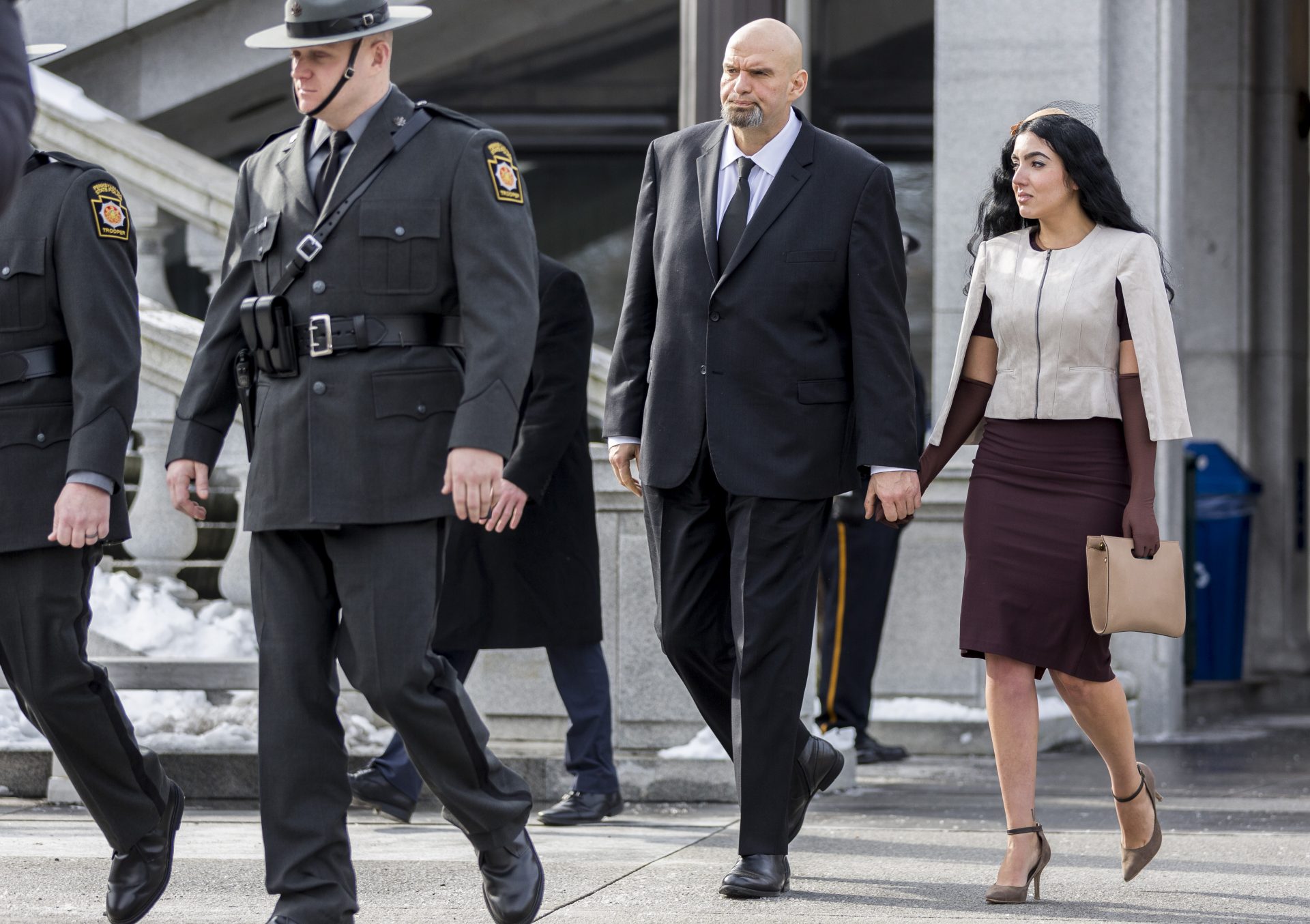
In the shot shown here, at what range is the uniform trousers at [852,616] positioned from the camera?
7.89 meters

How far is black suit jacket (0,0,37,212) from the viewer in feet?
7.92

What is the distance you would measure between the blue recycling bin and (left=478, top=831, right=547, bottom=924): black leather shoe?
694 centimetres

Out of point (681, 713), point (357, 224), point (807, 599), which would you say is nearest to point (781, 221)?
point (807, 599)

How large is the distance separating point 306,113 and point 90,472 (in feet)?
2.86

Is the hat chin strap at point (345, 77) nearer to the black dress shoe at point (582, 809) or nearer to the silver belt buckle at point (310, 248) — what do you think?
the silver belt buckle at point (310, 248)

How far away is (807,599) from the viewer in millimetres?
4883

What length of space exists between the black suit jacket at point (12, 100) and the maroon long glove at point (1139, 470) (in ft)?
9.85

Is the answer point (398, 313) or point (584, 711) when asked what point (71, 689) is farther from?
point (584, 711)

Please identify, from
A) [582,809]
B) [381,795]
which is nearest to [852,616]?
[582,809]

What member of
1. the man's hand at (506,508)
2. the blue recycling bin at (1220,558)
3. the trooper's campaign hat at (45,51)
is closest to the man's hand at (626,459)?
the man's hand at (506,508)

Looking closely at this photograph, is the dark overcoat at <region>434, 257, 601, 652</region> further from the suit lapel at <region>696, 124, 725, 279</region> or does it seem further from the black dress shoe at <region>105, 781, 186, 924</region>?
the black dress shoe at <region>105, 781, 186, 924</region>

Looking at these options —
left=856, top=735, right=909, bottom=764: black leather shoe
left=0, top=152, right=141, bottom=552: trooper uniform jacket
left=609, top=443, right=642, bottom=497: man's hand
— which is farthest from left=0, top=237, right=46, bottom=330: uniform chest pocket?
left=856, top=735, right=909, bottom=764: black leather shoe

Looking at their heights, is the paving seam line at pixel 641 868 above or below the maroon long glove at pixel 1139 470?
below

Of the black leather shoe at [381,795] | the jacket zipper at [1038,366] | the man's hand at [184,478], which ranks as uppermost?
the jacket zipper at [1038,366]
